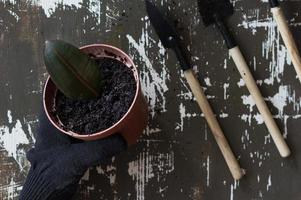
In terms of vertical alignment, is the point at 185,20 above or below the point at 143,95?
above

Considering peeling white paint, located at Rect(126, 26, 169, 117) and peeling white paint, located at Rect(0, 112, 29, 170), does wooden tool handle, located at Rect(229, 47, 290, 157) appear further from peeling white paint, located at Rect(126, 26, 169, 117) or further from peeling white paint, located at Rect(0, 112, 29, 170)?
peeling white paint, located at Rect(0, 112, 29, 170)

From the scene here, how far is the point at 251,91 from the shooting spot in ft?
2.52

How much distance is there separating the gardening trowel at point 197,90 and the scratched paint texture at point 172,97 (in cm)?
2

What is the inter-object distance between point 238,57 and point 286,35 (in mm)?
76

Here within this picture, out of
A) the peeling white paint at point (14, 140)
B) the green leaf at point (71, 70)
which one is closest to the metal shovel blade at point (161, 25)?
the green leaf at point (71, 70)

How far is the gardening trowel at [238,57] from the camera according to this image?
766 millimetres

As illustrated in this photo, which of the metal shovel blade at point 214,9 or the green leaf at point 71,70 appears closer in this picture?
the green leaf at point 71,70

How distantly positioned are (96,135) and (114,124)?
3cm

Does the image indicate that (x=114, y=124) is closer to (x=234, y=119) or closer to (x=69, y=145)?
(x=69, y=145)

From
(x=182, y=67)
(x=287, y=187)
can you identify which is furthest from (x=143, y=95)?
(x=287, y=187)

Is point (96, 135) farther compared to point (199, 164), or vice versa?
point (199, 164)

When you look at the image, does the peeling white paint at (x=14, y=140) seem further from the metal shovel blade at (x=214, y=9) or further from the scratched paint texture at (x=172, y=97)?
the metal shovel blade at (x=214, y=9)

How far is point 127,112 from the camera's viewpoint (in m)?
0.69

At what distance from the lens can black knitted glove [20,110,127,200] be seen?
0.72 meters
